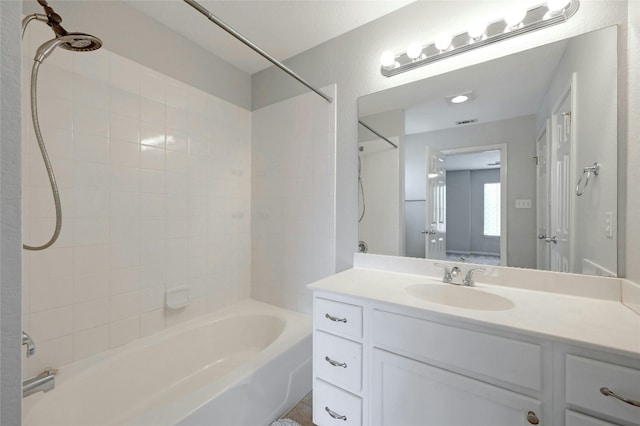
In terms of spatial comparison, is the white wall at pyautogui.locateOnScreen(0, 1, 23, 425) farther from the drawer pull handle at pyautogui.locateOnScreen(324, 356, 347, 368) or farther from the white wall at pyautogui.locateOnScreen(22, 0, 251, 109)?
the white wall at pyautogui.locateOnScreen(22, 0, 251, 109)

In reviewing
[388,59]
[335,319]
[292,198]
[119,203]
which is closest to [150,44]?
[119,203]

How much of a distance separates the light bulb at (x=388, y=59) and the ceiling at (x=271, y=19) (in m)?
0.29

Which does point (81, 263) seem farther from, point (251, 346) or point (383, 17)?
point (383, 17)

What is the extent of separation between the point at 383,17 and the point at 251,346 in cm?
251

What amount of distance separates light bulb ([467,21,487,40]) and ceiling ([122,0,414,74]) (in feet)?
1.46

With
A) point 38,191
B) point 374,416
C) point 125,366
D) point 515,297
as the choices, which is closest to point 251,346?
point 125,366

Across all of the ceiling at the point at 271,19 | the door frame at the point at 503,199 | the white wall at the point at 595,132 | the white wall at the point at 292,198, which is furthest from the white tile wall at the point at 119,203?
the white wall at the point at 595,132

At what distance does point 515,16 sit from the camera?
1271 millimetres

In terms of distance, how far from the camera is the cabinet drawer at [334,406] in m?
1.28

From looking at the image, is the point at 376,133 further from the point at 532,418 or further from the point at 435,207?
the point at 532,418

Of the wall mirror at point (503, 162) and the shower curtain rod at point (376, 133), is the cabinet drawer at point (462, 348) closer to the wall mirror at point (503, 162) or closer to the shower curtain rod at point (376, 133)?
the wall mirror at point (503, 162)

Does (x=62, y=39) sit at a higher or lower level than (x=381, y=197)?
higher

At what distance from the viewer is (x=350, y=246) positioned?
1.90 meters

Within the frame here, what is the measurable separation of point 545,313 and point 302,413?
1.37 m
